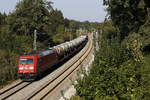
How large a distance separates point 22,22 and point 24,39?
9352 millimetres

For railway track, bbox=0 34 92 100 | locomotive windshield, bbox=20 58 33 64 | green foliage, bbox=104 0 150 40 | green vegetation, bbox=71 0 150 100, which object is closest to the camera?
green vegetation, bbox=71 0 150 100

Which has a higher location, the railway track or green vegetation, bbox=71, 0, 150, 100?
green vegetation, bbox=71, 0, 150, 100

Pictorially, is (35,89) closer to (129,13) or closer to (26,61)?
(26,61)

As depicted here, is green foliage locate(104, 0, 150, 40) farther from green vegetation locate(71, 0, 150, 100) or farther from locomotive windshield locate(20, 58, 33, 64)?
green vegetation locate(71, 0, 150, 100)

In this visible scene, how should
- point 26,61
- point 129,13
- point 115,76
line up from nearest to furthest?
point 115,76
point 26,61
point 129,13

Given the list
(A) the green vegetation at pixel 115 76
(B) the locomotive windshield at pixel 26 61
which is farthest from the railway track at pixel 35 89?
(A) the green vegetation at pixel 115 76

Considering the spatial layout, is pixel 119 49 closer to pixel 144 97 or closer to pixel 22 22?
pixel 144 97

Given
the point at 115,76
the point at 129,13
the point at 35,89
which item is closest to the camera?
the point at 115,76

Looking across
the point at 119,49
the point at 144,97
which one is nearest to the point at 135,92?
the point at 144,97

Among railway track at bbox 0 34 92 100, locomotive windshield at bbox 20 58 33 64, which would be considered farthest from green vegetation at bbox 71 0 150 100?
locomotive windshield at bbox 20 58 33 64

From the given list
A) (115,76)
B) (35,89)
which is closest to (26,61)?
(35,89)

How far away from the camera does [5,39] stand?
40406mm

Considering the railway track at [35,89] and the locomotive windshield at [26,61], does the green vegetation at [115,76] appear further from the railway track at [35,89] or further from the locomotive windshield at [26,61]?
the locomotive windshield at [26,61]

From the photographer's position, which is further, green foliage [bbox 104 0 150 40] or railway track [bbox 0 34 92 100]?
green foliage [bbox 104 0 150 40]
